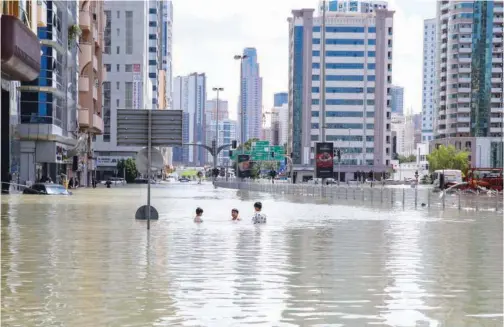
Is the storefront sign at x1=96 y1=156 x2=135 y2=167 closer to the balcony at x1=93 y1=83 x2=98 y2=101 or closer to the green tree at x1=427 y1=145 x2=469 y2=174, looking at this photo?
the green tree at x1=427 y1=145 x2=469 y2=174

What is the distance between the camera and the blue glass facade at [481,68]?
628 feet

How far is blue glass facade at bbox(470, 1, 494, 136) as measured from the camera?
192 meters

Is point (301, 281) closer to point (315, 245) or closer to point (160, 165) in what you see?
point (315, 245)

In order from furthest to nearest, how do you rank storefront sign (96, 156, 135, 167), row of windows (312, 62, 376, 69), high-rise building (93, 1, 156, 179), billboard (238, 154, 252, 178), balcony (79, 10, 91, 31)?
row of windows (312, 62, 376, 69), high-rise building (93, 1, 156, 179), storefront sign (96, 156, 135, 167), billboard (238, 154, 252, 178), balcony (79, 10, 91, 31)

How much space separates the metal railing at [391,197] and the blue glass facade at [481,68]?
10831cm

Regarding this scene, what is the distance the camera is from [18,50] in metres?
41.6

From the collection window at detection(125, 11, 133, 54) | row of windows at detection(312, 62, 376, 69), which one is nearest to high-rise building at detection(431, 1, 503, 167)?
row of windows at detection(312, 62, 376, 69)

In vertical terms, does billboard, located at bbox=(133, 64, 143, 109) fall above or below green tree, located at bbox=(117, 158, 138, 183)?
above

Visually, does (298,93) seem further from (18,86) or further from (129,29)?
(18,86)

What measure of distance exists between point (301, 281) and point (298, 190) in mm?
62710

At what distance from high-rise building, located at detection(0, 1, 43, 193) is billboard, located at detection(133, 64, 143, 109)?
84852 mm

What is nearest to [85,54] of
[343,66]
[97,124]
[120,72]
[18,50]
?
[97,124]

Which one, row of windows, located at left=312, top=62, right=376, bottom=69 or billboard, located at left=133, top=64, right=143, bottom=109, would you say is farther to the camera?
row of windows, located at left=312, top=62, right=376, bottom=69

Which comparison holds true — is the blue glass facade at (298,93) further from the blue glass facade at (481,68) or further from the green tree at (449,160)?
the green tree at (449,160)
